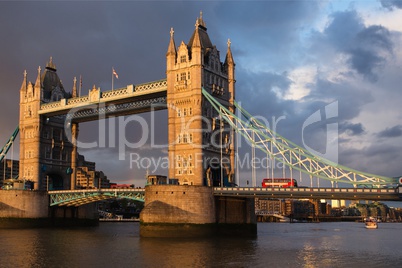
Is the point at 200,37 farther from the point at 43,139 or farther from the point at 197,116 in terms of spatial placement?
the point at 43,139

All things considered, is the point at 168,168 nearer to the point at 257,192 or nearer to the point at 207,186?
the point at 207,186

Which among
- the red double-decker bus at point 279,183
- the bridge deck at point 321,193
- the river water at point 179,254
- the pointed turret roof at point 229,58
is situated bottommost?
the river water at point 179,254

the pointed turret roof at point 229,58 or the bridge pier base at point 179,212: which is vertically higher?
the pointed turret roof at point 229,58

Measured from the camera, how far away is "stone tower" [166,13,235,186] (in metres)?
77.2

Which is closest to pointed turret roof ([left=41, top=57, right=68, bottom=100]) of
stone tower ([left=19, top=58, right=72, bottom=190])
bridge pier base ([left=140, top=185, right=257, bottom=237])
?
stone tower ([left=19, top=58, right=72, bottom=190])

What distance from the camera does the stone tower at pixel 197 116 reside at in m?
77.2

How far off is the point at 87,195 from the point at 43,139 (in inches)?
803

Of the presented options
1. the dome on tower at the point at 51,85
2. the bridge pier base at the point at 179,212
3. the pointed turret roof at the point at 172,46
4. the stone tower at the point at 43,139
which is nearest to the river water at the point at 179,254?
the bridge pier base at the point at 179,212

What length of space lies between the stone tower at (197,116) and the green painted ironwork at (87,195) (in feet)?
26.8

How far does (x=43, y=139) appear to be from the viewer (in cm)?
10619

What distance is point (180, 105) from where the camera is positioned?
3140 inches

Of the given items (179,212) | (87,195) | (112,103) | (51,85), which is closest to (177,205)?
(179,212)

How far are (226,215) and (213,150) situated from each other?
1040cm

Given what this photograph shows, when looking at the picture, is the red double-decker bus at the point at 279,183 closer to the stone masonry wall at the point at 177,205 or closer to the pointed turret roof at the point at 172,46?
the stone masonry wall at the point at 177,205
